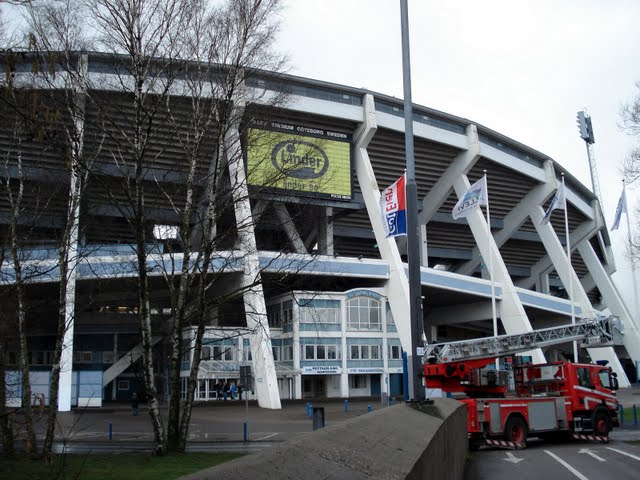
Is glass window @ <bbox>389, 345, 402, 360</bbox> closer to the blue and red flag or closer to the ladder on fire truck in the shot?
the ladder on fire truck

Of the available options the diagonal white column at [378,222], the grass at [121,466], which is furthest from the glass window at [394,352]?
the grass at [121,466]

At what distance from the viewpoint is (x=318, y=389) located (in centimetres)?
5219

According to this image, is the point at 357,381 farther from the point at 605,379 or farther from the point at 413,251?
the point at 413,251

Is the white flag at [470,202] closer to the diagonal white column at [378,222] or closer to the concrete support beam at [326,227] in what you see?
the concrete support beam at [326,227]

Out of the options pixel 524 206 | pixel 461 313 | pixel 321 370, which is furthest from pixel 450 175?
pixel 321 370

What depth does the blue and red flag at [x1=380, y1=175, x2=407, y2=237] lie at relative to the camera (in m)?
15.1

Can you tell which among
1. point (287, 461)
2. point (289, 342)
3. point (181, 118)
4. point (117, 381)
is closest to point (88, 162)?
point (181, 118)

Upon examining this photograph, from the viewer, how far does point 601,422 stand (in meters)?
21.5

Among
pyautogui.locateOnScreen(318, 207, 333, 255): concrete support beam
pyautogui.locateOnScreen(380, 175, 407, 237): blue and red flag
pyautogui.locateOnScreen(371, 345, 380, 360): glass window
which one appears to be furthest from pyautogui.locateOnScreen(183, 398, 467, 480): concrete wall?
pyautogui.locateOnScreen(371, 345, 380, 360): glass window

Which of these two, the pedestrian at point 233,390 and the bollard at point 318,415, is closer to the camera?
the bollard at point 318,415

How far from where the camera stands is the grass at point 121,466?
9.88 metres

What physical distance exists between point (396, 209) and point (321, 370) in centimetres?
3598

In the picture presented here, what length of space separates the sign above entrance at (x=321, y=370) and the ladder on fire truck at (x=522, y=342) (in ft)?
96.4

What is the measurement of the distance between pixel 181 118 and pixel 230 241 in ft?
12.3
